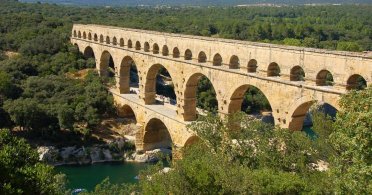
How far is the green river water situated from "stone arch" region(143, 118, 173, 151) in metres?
1.98

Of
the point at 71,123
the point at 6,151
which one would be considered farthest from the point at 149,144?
the point at 6,151

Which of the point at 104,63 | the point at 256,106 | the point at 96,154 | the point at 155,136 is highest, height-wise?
the point at 104,63

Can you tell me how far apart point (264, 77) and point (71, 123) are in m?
16.3

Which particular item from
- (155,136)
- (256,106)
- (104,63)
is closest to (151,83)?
(155,136)

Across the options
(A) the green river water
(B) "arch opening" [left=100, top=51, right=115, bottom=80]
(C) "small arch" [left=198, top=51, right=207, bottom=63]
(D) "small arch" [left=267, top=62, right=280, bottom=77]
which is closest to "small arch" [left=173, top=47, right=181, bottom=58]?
(C) "small arch" [left=198, top=51, right=207, bottom=63]

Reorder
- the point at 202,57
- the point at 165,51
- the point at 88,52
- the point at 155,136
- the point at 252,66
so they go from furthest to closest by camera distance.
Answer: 1. the point at 88,52
2. the point at 155,136
3. the point at 165,51
4. the point at 202,57
5. the point at 252,66

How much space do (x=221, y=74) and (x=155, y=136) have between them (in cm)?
1118

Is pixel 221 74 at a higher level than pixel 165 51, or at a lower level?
lower

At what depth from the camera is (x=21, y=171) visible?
12461mm

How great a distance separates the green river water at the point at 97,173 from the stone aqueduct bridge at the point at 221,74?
2.48 metres

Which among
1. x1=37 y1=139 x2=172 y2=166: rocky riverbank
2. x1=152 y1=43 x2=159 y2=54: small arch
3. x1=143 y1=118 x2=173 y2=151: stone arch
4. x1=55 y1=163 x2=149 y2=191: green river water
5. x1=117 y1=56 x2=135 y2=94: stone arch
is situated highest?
x1=152 y1=43 x2=159 y2=54: small arch

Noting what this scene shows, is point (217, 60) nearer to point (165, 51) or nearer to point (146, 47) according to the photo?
point (165, 51)

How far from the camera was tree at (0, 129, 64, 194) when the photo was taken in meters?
11.9

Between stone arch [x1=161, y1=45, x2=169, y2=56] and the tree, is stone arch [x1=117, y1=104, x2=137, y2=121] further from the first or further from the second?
the tree
